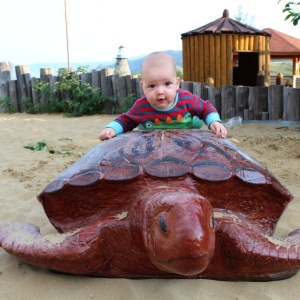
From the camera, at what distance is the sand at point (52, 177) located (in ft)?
5.40

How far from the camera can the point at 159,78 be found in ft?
7.32

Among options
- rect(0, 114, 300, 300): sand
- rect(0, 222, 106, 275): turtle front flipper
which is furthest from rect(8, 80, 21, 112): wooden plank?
rect(0, 222, 106, 275): turtle front flipper

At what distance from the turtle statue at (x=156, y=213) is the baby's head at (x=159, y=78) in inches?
16.5

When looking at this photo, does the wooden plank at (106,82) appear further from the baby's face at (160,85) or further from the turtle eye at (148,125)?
the baby's face at (160,85)

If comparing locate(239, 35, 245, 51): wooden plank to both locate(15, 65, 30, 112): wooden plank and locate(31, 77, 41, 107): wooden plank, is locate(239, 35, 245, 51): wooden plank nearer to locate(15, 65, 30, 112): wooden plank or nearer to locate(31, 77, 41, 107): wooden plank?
locate(31, 77, 41, 107): wooden plank

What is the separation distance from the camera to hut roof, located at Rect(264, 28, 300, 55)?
41.8 feet

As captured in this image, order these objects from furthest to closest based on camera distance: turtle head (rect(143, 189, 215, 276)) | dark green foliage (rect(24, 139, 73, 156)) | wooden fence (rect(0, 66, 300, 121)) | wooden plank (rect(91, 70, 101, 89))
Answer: wooden plank (rect(91, 70, 101, 89)) < wooden fence (rect(0, 66, 300, 121)) < dark green foliage (rect(24, 139, 73, 156)) < turtle head (rect(143, 189, 215, 276))

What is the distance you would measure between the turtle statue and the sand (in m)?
A: 0.06

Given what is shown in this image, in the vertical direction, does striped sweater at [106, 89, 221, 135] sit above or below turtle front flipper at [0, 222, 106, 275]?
above

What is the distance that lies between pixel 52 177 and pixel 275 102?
400 cm

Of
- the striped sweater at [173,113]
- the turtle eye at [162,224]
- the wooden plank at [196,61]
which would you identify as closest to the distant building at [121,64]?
the wooden plank at [196,61]

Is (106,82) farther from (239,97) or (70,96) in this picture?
(239,97)

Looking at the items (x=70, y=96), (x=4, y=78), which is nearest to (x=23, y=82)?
(x=4, y=78)

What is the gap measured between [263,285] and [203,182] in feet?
1.61
